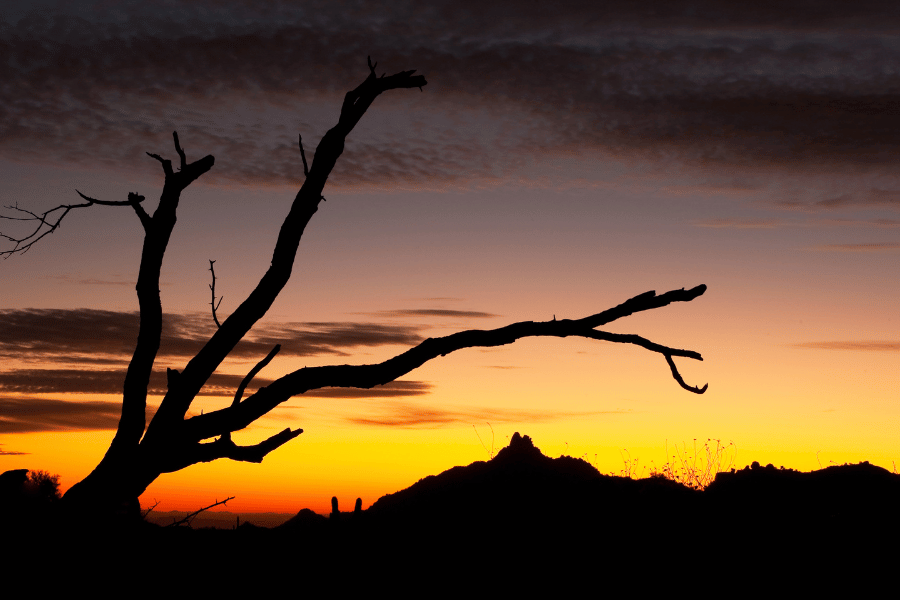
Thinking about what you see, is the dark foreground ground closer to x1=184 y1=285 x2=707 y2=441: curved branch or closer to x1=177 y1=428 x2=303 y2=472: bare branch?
x1=177 y1=428 x2=303 y2=472: bare branch

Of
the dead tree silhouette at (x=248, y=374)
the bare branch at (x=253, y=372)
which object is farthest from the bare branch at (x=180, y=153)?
the bare branch at (x=253, y=372)

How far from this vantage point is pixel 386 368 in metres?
6.26

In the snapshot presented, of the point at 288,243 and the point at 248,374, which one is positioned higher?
the point at 288,243

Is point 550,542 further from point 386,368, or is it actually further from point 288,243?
point 288,243

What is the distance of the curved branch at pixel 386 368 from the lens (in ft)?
20.5

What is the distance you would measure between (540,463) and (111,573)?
15671 millimetres

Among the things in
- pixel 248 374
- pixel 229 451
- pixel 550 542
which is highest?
pixel 248 374

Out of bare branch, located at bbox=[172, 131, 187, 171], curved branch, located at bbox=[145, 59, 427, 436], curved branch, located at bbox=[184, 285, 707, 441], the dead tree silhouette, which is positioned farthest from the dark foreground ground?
bare branch, located at bbox=[172, 131, 187, 171]

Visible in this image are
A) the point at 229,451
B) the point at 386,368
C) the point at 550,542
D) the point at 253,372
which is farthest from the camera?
the point at 550,542

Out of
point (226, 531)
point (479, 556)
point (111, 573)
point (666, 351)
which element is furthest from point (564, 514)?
point (111, 573)

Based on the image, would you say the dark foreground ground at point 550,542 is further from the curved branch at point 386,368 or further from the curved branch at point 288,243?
the curved branch at point 288,243

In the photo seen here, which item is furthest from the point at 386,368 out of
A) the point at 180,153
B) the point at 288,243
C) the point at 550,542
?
the point at 550,542

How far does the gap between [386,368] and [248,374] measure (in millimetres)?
1426

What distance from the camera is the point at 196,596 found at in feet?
23.1
